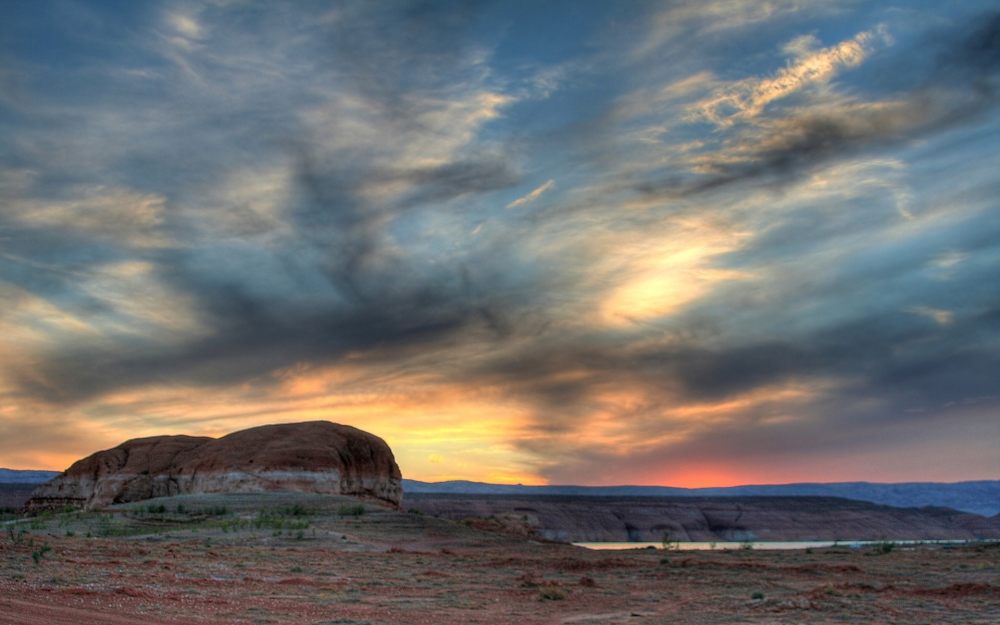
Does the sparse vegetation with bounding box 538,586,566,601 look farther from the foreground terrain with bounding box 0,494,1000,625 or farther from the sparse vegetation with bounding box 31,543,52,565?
the sparse vegetation with bounding box 31,543,52,565

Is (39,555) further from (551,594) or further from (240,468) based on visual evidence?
(240,468)

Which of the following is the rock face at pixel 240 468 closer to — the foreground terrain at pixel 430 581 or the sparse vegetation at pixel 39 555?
the foreground terrain at pixel 430 581

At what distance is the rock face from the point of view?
225 feet

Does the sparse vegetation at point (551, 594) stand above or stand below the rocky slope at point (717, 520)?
above

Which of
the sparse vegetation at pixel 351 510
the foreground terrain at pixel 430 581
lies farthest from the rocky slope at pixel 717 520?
the foreground terrain at pixel 430 581

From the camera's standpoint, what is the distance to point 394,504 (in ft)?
263

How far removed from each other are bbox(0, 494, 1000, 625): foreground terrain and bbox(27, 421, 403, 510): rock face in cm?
2407

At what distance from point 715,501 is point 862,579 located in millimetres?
146335

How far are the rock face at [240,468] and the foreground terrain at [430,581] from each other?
2407 centimetres

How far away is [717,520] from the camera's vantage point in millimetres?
150375

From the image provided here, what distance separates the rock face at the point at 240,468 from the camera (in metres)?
68.6

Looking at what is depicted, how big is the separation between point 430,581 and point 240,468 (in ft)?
157

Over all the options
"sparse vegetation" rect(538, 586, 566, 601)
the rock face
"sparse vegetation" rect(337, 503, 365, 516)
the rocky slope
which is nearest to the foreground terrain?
"sparse vegetation" rect(538, 586, 566, 601)

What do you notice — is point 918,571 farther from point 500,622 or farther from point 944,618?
point 500,622
